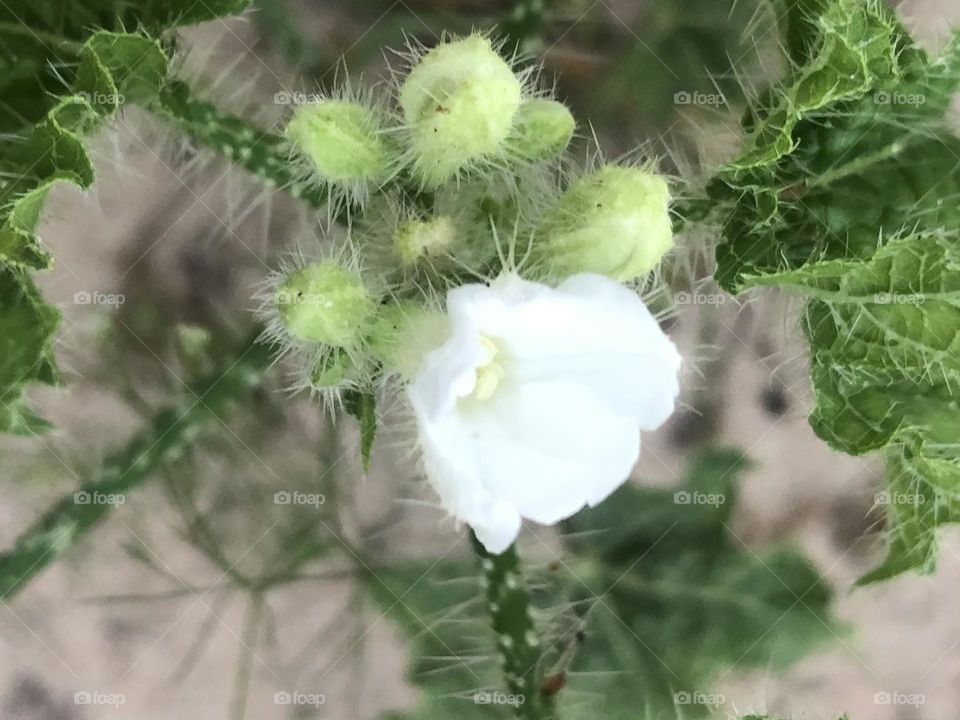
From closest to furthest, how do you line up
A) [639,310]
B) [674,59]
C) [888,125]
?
1. [639,310]
2. [888,125]
3. [674,59]

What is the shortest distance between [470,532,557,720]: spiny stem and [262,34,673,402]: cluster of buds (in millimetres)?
182

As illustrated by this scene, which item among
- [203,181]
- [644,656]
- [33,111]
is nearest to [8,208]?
[33,111]

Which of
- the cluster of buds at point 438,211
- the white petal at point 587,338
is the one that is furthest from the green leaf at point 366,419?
the white petal at point 587,338

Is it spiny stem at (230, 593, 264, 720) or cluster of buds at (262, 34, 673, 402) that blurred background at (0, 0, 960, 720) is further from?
cluster of buds at (262, 34, 673, 402)

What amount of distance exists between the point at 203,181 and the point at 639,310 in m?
0.48

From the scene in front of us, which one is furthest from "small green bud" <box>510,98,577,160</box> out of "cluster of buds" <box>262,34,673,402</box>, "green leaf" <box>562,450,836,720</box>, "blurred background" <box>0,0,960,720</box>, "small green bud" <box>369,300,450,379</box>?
"green leaf" <box>562,450,836,720</box>

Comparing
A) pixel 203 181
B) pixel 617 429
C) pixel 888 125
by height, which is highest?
pixel 203 181

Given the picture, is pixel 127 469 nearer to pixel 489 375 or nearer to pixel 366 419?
pixel 366 419

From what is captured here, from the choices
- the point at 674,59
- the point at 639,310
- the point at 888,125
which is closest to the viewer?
the point at 639,310

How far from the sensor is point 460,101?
47 cm

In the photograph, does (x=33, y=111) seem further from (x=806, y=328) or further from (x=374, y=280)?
(x=806, y=328)

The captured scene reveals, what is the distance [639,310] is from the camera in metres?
0.45

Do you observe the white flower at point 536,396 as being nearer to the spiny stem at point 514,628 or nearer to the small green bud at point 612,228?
the small green bud at point 612,228

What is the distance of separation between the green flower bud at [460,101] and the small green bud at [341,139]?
2cm
